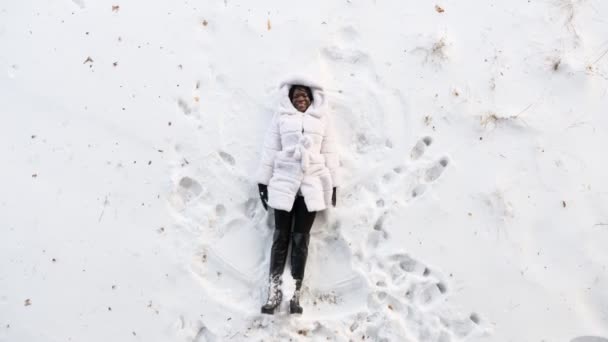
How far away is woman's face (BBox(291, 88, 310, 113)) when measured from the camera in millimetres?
4012

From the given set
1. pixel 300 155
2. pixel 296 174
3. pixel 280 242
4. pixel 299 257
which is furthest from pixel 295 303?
pixel 300 155

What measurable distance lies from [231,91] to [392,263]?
2030 millimetres

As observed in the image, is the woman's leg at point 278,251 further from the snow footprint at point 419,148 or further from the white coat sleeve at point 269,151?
the snow footprint at point 419,148

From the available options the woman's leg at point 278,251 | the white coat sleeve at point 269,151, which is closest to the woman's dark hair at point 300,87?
the white coat sleeve at point 269,151

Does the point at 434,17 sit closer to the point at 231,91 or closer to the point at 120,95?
the point at 231,91

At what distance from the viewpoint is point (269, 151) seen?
13.1 ft

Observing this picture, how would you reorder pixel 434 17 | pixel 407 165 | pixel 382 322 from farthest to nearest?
pixel 434 17 → pixel 407 165 → pixel 382 322

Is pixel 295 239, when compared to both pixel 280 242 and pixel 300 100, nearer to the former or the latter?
pixel 280 242

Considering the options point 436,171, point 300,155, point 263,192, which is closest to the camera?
point 300,155

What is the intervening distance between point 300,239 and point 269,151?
0.75 meters

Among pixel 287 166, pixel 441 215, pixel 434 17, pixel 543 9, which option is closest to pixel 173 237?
pixel 287 166

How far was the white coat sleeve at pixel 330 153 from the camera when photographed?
158 inches

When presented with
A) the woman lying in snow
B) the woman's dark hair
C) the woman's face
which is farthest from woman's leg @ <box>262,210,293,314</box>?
the woman's dark hair

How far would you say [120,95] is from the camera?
14.2 feet
